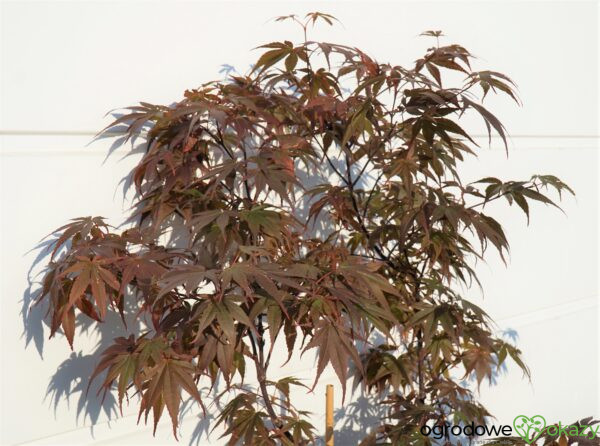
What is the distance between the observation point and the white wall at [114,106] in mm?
Answer: 1391

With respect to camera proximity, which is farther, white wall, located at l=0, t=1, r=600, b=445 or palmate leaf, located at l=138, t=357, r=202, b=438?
white wall, located at l=0, t=1, r=600, b=445

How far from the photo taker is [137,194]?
1.52m

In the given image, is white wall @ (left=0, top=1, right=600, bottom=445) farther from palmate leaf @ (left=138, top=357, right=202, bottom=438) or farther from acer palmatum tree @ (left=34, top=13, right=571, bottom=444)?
palmate leaf @ (left=138, top=357, right=202, bottom=438)

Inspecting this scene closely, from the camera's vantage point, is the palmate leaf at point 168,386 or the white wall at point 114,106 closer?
the palmate leaf at point 168,386

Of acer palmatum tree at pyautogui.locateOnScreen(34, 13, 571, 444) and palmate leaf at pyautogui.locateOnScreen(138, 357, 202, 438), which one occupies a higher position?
acer palmatum tree at pyautogui.locateOnScreen(34, 13, 571, 444)

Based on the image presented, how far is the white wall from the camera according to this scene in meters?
1.39

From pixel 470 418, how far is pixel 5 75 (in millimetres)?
1158

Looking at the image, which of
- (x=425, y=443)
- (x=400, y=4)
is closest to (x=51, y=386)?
(x=425, y=443)

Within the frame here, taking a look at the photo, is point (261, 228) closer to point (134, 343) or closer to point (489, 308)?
point (134, 343)

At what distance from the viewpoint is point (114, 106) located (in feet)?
4.91

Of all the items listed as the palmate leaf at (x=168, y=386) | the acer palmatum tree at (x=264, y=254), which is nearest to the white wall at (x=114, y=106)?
the acer palmatum tree at (x=264, y=254)

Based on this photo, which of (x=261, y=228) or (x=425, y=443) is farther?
(x=425, y=443)

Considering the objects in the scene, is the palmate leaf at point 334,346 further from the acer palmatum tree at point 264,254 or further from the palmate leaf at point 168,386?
the palmate leaf at point 168,386

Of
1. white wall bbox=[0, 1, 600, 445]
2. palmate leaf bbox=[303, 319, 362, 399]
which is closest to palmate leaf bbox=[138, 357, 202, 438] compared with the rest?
palmate leaf bbox=[303, 319, 362, 399]
